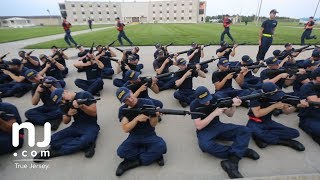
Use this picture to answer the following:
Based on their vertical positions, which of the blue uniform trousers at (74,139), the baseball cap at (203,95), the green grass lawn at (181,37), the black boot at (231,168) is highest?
the baseball cap at (203,95)

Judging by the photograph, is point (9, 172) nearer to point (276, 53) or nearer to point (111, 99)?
point (111, 99)

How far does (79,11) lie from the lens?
89500mm

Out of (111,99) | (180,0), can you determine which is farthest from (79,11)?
(111,99)

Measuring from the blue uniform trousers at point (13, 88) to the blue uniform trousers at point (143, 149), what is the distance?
18.5 feet

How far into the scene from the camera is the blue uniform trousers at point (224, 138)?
159 inches

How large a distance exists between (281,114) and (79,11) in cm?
9711

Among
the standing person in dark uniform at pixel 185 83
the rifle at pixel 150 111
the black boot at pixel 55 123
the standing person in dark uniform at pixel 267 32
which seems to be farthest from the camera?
the standing person in dark uniform at pixel 267 32

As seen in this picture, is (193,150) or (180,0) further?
(180,0)

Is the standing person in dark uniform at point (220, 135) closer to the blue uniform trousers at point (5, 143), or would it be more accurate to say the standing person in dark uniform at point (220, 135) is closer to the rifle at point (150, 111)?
the rifle at point (150, 111)

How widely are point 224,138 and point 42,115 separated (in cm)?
456

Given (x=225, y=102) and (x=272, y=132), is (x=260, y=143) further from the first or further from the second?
(x=225, y=102)

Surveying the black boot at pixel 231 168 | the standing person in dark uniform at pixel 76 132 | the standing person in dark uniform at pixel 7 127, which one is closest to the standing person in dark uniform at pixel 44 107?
the standing person in dark uniform at pixel 7 127

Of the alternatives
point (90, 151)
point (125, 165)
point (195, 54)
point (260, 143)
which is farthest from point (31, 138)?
point (195, 54)

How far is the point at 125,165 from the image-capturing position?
400 centimetres
